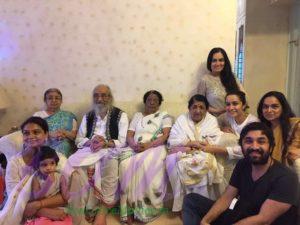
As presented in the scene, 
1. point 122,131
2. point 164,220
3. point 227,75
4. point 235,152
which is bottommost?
point 164,220

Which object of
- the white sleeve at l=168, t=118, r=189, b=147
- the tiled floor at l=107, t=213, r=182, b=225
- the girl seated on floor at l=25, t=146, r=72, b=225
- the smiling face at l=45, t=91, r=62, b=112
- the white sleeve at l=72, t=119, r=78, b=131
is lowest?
the tiled floor at l=107, t=213, r=182, b=225

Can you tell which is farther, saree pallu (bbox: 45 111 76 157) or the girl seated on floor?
saree pallu (bbox: 45 111 76 157)

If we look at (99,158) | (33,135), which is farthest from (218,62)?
(33,135)

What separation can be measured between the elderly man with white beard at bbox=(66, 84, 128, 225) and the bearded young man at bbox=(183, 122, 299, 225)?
96 centimetres

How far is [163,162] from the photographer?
10.6ft

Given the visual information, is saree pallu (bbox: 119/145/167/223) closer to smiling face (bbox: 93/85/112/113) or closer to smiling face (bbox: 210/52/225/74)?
smiling face (bbox: 93/85/112/113)

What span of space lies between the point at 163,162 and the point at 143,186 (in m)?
0.28

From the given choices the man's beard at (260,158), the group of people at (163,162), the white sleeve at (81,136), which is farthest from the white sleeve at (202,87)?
the man's beard at (260,158)

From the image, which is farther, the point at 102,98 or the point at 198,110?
the point at 102,98

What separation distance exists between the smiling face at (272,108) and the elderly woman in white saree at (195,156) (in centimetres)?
48

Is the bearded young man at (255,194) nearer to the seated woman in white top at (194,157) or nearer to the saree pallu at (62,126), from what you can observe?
the seated woman in white top at (194,157)

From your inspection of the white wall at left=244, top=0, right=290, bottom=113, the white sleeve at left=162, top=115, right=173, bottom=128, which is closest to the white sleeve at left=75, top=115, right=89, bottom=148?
the white sleeve at left=162, top=115, right=173, bottom=128

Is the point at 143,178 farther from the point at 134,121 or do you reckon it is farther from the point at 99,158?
the point at 134,121

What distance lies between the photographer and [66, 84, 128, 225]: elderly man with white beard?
307 centimetres
